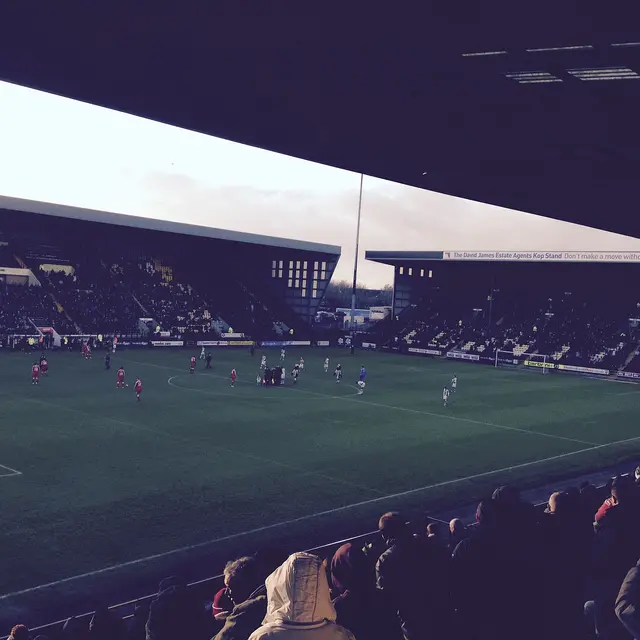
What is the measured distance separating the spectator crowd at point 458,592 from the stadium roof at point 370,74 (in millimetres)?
5208

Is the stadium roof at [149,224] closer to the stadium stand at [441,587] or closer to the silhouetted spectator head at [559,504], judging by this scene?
the stadium stand at [441,587]

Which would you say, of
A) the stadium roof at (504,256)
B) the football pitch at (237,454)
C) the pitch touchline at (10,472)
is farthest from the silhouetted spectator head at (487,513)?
the stadium roof at (504,256)

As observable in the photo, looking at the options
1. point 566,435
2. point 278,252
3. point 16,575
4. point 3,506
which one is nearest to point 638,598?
point 16,575

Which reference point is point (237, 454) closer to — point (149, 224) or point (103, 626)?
point (103, 626)

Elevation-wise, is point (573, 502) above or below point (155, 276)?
below

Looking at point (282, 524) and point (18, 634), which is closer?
point (18, 634)

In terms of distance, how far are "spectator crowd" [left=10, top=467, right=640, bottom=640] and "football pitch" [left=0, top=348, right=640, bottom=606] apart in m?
7.78

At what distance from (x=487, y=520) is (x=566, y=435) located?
2351 cm

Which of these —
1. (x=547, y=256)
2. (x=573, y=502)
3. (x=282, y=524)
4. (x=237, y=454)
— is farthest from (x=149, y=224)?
(x=573, y=502)

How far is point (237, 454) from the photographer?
22594 millimetres

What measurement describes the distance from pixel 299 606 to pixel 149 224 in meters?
62.5

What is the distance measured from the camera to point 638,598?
5.14 meters

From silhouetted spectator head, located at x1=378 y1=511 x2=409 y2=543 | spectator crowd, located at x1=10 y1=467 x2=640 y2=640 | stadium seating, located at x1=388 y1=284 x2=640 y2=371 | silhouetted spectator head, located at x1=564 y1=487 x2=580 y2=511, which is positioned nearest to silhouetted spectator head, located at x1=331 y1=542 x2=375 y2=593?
spectator crowd, located at x1=10 y1=467 x2=640 y2=640

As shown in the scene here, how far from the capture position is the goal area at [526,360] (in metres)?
62.1
